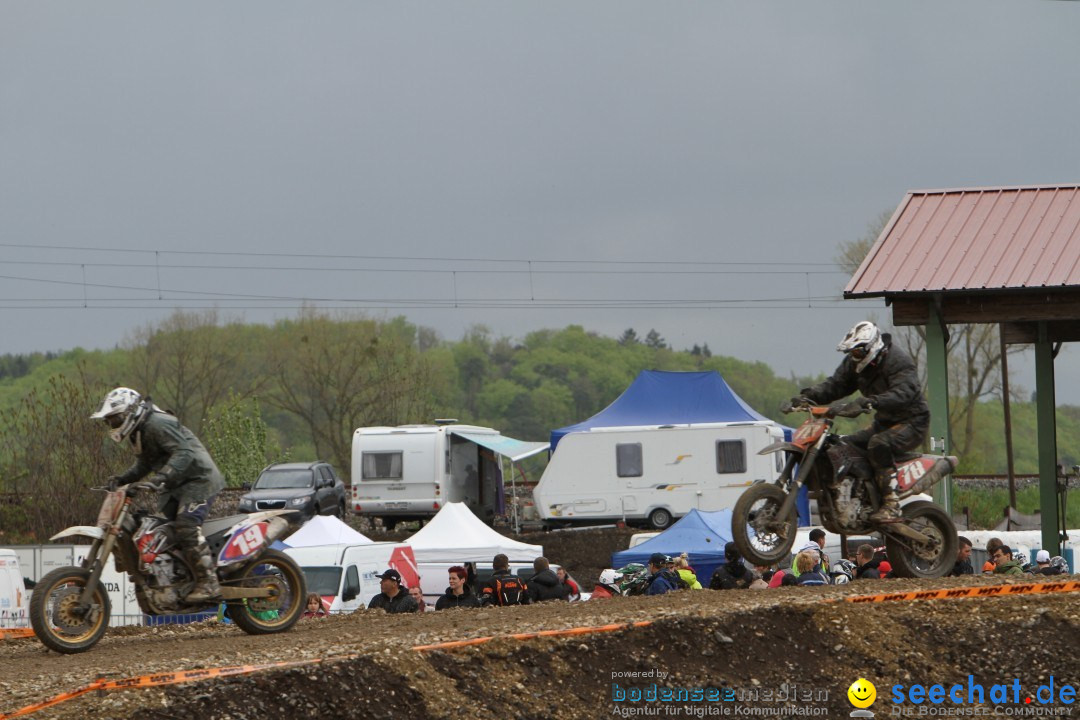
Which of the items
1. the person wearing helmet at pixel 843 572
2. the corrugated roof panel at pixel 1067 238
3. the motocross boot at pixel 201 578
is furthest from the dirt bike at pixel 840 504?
the corrugated roof panel at pixel 1067 238

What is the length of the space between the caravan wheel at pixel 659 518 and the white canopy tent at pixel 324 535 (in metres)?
12.9

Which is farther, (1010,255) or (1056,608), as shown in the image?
(1010,255)

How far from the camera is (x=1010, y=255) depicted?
18.5 meters

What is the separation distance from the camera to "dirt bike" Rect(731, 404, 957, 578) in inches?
419

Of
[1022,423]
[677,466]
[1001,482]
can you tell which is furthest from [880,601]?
[1022,423]

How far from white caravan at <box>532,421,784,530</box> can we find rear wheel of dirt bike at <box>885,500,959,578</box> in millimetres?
21799

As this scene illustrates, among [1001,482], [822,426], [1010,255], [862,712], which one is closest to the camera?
[862,712]

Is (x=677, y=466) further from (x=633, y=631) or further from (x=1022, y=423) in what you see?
(x=1022, y=423)

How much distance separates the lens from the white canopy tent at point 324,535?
2231 centimetres

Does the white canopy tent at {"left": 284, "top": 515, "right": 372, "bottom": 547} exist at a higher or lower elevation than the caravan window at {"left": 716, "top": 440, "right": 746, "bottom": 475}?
lower

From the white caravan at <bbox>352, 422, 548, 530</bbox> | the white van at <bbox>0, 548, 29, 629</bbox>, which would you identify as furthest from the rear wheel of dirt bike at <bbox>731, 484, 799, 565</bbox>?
the white caravan at <bbox>352, 422, 548, 530</bbox>

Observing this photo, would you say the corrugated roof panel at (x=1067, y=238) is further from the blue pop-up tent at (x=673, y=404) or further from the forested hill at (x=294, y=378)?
the forested hill at (x=294, y=378)

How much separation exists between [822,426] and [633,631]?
312 centimetres

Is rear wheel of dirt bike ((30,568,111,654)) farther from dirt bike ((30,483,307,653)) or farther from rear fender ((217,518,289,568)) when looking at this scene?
rear fender ((217,518,289,568))
